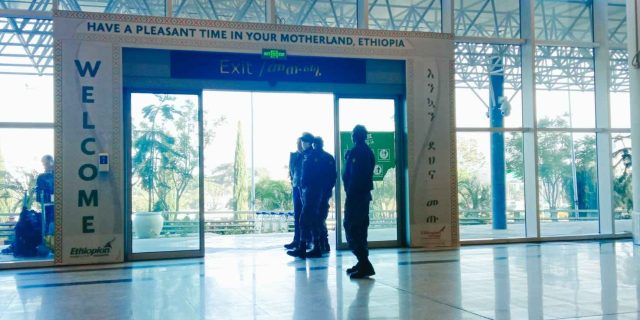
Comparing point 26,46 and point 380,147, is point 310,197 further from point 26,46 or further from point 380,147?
point 26,46

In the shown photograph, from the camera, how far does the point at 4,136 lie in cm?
802

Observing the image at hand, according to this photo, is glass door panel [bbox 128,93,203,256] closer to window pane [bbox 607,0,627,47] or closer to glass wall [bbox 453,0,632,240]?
glass wall [bbox 453,0,632,240]

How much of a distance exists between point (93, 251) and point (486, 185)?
19.7 feet

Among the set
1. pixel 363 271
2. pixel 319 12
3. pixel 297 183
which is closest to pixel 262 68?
pixel 319 12

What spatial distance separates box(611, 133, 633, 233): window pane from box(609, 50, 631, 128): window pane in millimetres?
246

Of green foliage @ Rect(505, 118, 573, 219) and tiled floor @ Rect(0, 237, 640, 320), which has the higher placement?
green foliage @ Rect(505, 118, 573, 219)

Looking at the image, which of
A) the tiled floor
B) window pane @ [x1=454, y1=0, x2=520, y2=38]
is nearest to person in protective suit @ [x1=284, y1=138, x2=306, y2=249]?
the tiled floor

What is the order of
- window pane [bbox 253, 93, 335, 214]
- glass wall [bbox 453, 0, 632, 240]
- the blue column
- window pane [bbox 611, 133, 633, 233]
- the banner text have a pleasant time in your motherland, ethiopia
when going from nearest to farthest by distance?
1. the banner text have a pleasant time in your motherland, ethiopia
2. glass wall [bbox 453, 0, 632, 240]
3. the blue column
4. window pane [bbox 611, 133, 633, 233]
5. window pane [bbox 253, 93, 335, 214]

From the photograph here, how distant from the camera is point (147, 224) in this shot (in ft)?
27.2

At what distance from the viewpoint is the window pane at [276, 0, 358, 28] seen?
9062mm

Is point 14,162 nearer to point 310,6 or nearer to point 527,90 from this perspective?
point 310,6

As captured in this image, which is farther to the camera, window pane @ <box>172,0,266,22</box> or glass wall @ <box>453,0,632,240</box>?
glass wall @ <box>453,0,632,240</box>

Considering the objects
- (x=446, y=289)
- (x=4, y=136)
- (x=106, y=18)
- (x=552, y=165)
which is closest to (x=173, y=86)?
(x=106, y=18)

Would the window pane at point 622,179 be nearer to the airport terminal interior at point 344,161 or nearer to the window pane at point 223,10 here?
the airport terminal interior at point 344,161
